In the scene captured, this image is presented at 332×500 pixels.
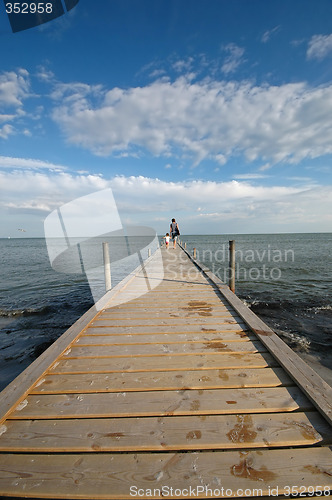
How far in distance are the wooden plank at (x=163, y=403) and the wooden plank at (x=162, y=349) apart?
0.70m

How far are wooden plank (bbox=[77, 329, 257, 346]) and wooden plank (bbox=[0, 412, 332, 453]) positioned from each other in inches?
52.0

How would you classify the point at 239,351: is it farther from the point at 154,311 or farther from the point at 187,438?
the point at 154,311

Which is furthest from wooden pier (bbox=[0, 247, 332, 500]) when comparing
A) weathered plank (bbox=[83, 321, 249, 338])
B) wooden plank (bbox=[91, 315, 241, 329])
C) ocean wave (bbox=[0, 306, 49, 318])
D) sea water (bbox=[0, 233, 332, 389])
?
ocean wave (bbox=[0, 306, 49, 318])

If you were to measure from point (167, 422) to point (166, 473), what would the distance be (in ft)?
1.18

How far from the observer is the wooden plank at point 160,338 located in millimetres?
3151

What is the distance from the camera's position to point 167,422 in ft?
5.86

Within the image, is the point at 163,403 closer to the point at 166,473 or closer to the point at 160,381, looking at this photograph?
the point at 160,381

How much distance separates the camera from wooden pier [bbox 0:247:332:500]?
139cm

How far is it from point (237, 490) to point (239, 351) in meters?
1.58

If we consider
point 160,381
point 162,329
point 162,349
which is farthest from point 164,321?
point 160,381

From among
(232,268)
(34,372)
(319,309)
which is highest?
(232,268)

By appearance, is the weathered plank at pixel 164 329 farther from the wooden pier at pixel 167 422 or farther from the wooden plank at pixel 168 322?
the wooden pier at pixel 167 422

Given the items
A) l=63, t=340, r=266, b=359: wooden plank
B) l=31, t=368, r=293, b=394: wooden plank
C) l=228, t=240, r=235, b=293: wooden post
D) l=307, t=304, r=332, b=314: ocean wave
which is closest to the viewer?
l=31, t=368, r=293, b=394: wooden plank

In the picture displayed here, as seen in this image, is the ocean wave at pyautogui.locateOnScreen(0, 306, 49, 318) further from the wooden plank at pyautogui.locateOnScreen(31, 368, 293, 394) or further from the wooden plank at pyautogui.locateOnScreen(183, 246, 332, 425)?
the wooden plank at pyautogui.locateOnScreen(183, 246, 332, 425)
